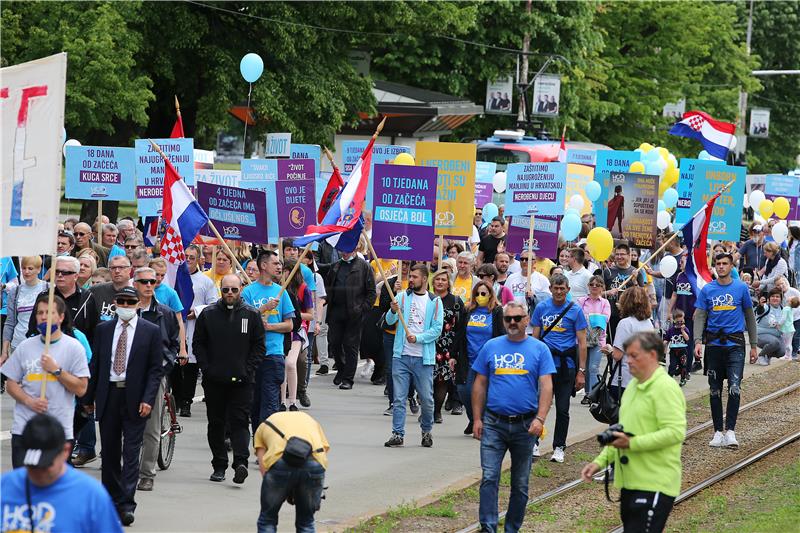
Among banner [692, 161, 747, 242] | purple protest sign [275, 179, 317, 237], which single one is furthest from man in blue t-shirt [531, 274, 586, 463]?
banner [692, 161, 747, 242]

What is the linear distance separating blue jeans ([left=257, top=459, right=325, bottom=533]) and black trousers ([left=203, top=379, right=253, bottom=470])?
321cm

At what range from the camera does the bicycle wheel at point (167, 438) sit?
12.4 m

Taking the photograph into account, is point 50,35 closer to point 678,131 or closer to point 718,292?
point 678,131

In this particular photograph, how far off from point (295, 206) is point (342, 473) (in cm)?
539

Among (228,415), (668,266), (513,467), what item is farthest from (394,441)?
(668,266)

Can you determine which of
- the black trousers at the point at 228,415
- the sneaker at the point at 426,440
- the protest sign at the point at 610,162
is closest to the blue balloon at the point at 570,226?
the protest sign at the point at 610,162

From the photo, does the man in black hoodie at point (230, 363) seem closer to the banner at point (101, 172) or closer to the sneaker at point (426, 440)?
the sneaker at point (426, 440)

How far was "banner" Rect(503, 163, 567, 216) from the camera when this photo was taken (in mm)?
17750

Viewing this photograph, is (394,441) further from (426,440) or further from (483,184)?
(483,184)

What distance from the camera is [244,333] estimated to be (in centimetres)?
1206

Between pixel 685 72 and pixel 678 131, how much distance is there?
2918cm

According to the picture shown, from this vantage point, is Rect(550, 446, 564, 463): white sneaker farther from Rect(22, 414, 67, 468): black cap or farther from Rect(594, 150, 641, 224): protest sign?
Rect(594, 150, 641, 224): protest sign

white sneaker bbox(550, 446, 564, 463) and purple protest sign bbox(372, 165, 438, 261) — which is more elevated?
purple protest sign bbox(372, 165, 438, 261)

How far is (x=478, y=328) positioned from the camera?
14594 mm
